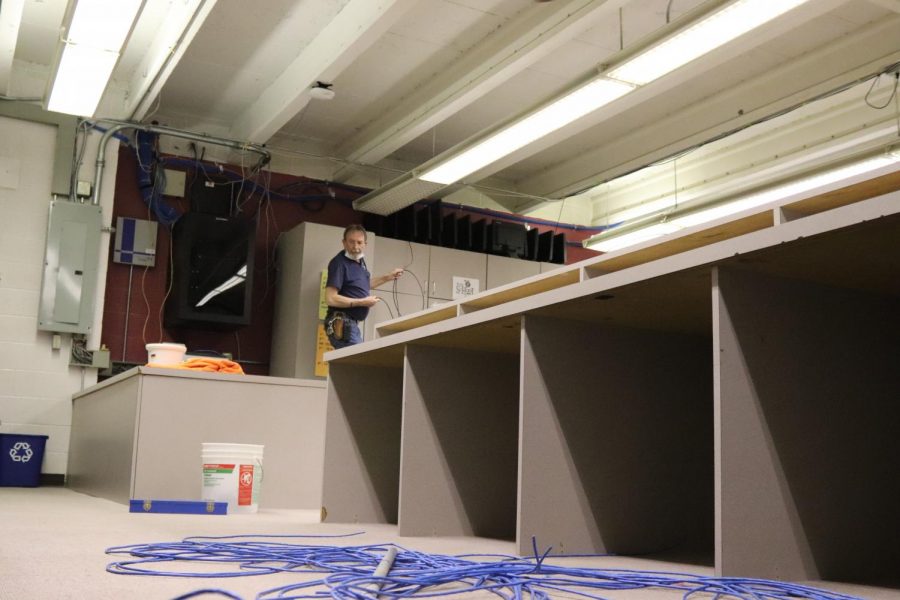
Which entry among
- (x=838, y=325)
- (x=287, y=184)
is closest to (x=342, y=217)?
(x=287, y=184)

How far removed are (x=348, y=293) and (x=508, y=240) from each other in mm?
2170

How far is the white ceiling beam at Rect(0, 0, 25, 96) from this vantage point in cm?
473

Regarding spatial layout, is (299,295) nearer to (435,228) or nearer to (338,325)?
(338,325)

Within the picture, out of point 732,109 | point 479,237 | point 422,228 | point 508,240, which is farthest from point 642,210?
point 422,228

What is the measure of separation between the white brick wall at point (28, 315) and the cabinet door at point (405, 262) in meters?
1.84

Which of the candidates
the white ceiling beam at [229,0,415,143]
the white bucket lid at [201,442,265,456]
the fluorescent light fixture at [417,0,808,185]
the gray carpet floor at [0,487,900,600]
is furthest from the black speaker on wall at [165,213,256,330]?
the white bucket lid at [201,442,265,456]

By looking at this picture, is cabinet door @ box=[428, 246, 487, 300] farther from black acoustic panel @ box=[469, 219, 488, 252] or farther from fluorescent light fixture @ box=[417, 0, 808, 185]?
fluorescent light fixture @ box=[417, 0, 808, 185]

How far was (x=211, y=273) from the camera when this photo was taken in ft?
18.6

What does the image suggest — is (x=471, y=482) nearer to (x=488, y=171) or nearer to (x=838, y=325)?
(x=838, y=325)

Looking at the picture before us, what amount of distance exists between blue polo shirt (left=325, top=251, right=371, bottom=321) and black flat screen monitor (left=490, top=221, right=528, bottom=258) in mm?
1968

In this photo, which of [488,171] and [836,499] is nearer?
[836,499]

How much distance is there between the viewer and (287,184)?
655cm

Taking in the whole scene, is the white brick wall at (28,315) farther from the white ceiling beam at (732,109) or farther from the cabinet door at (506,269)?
the white ceiling beam at (732,109)

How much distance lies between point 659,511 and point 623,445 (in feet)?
0.60
